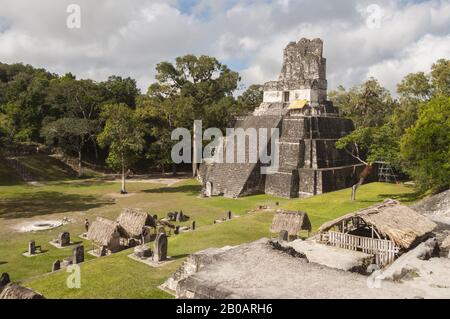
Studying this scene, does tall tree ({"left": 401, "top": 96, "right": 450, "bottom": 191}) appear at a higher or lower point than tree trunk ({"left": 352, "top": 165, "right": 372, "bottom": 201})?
higher

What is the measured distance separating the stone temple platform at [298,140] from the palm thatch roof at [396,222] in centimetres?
1292

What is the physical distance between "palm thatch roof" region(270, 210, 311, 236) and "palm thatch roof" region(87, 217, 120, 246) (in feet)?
21.5

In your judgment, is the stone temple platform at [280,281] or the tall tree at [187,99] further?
the tall tree at [187,99]

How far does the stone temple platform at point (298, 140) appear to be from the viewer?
27.5m

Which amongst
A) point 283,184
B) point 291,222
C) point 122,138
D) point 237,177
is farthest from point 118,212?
point 283,184

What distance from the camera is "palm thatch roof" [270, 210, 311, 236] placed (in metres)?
15.9

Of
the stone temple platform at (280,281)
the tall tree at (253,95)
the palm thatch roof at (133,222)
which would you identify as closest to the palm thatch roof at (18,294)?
the stone temple platform at (280,281)

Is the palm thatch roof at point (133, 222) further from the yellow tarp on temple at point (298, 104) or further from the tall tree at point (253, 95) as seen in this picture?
the tall tree at point (253, 95)

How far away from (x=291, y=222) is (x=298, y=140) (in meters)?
13.5

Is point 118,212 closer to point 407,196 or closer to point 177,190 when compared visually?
point 177,190

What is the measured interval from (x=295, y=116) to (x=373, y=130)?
19.7 feet

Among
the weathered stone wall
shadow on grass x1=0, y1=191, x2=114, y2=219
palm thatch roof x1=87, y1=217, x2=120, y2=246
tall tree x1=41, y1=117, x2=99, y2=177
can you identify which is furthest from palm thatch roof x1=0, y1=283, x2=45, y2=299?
tall tree x1=41, y1=117, x2=99, y2=177

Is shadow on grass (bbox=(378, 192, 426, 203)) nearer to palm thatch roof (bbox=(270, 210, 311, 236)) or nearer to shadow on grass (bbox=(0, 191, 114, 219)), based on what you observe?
palm thatch roof (bbox=(270, 210, 311, 236))

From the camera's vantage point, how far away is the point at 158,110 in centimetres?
3638
